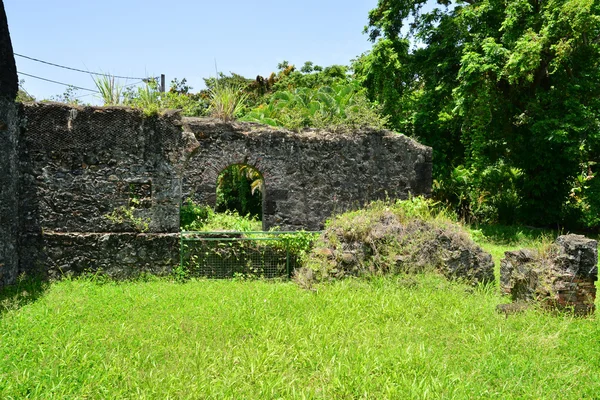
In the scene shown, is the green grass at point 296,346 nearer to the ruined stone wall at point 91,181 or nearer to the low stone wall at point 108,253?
the low stone wall at point 108,253

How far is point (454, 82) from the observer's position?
15.2m

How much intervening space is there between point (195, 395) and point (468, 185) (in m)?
13.8

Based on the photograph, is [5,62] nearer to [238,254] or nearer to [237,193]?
[238,254]

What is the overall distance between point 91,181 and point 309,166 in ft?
15.7

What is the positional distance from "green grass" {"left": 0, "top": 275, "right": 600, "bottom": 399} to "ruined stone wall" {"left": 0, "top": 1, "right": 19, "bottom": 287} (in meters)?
0.90

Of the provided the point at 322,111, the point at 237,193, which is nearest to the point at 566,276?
the point at 322,111

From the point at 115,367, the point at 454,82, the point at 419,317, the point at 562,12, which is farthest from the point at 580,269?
the point at 454,82

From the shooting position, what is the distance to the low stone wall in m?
7.84

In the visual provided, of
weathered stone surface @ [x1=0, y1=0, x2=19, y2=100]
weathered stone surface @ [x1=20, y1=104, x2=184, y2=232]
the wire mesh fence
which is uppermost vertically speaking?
weathered stone surface @ [x1=0, y1=0, x2=19, y2=100]

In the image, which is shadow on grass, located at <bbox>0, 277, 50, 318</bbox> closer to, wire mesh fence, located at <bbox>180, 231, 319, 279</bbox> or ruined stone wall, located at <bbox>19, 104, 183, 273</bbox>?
ruined stone wall, located at <bbox>19, 104, 183, 273</bbox>

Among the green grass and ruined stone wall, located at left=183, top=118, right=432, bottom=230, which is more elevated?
ruined stone wall, located at left=183, top=118, right=432, bottom=230

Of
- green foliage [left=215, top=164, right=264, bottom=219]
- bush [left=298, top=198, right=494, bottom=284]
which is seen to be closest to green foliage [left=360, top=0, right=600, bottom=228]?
green foliage [left=215, top=164, right=264, bottom=219]

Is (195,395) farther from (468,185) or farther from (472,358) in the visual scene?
(468,185)

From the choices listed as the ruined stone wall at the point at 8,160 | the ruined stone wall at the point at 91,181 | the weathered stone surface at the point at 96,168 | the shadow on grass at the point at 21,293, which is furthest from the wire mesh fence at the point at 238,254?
the ruined stone wall at the point at 8,160
